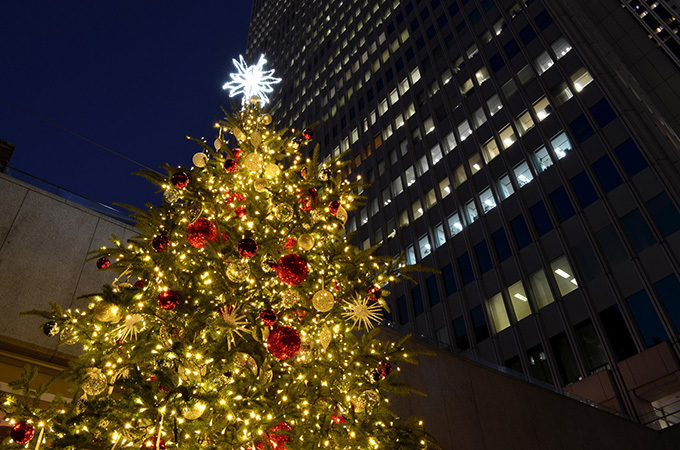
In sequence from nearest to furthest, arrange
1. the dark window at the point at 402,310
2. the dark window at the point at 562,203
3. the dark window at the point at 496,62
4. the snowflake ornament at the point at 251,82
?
the snowflake ornament at the point at 251,82 < the dark window at the point at 562,203 < the dark window at the point at 402,310 < the dark window at the point at 496,62

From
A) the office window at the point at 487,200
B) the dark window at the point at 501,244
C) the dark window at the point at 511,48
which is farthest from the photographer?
the dark window at the point at 511,48

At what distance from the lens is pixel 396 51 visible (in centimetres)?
3684

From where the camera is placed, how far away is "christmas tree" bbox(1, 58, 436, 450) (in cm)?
388

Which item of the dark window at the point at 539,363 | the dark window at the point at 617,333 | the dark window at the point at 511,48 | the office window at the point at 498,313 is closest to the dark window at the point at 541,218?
the office window at the point at 498,313

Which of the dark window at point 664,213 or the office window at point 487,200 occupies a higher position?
the office window at point 487,200

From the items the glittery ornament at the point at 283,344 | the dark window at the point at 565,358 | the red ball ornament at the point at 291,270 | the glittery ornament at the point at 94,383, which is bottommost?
the glittery ornament at the point at 94,383

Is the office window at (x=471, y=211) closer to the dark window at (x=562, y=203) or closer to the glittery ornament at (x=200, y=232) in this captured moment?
the dark window at (x=562, y=203)

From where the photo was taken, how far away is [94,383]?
4312mm

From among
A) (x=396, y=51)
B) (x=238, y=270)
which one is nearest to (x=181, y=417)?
(x=238, y=270)

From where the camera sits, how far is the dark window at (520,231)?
21.0 meters

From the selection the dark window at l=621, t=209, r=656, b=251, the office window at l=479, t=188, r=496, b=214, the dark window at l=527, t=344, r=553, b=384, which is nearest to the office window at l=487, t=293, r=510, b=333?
the dark window at l=527, t=344, r=553, b=384

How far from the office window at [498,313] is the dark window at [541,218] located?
3756 mm

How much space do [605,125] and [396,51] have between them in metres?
21.2

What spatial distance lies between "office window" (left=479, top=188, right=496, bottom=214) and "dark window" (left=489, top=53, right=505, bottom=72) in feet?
27.7
